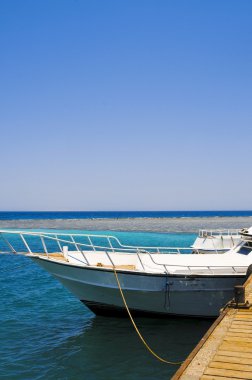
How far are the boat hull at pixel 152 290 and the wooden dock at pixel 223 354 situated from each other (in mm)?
3863

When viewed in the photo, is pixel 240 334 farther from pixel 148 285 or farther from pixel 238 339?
pixel 148 285

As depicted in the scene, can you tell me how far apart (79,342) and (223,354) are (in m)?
6.14

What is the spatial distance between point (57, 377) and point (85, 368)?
74cm

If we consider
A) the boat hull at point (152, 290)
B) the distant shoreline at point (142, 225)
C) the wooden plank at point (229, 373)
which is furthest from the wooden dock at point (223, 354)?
the distant shoreline at point (142, 225)

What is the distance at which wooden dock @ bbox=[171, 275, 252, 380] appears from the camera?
18.1 feet

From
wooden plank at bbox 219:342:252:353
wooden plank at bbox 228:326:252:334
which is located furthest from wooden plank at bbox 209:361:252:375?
wooden plank at bbox 228:326:252:334

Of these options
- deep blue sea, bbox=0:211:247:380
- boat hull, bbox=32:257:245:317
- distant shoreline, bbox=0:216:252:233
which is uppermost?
boat hull, bbox=32:257:245:317

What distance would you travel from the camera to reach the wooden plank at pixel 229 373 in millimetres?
5473

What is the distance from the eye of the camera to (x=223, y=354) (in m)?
6.23

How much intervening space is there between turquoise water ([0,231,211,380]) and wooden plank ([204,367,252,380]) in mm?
3638

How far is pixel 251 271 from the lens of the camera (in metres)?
11.8

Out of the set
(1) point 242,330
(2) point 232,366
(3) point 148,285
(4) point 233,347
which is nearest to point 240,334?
(1) point 242,330

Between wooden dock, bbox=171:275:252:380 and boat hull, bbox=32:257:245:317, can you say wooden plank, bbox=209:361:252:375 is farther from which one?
boat hull, bbox=32:257:245:317

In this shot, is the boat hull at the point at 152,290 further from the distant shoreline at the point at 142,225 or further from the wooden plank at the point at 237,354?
the distant shoreline at the point at 142,225
